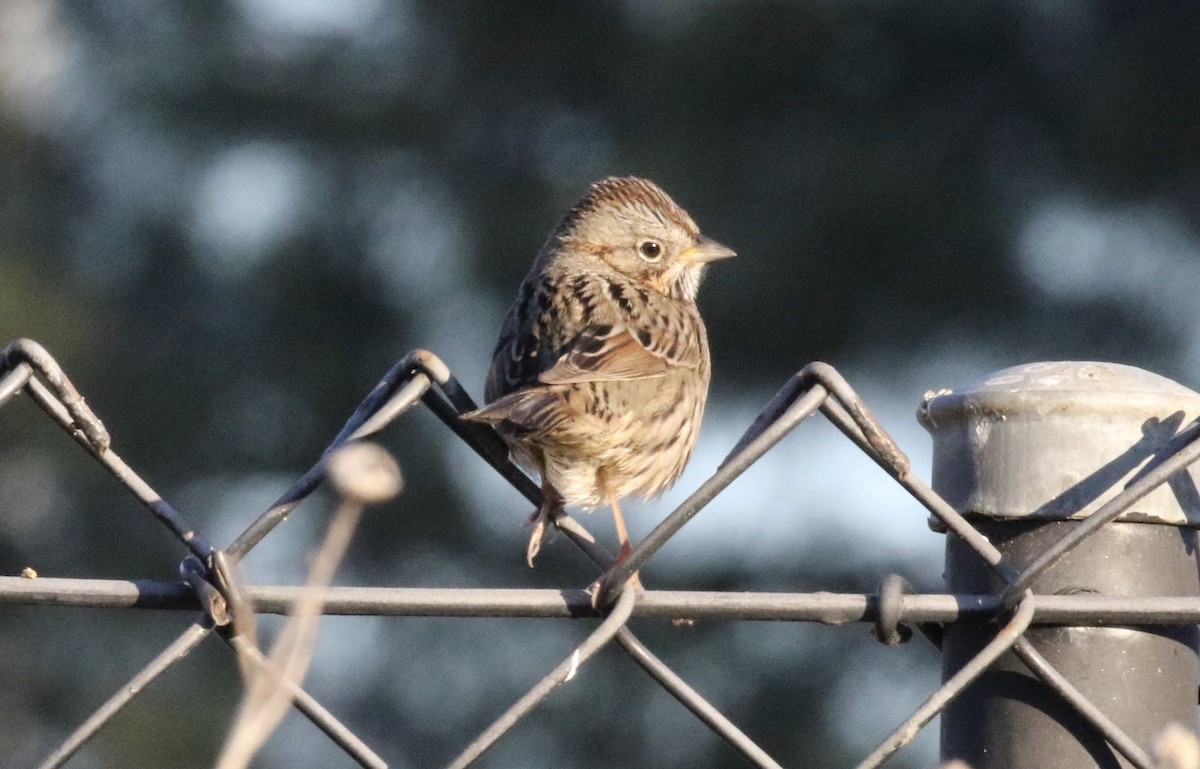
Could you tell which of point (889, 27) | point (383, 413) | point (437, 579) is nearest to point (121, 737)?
point (437, 579)

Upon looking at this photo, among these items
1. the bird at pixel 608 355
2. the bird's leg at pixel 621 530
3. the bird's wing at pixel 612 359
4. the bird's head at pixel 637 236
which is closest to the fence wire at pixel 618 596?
the bird's leg at pixel 621 530

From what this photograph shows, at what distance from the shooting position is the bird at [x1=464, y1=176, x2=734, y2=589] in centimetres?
347

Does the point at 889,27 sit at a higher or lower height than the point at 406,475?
higher

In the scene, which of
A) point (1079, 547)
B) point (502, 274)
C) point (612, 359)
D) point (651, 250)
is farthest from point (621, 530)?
point (502, 274)

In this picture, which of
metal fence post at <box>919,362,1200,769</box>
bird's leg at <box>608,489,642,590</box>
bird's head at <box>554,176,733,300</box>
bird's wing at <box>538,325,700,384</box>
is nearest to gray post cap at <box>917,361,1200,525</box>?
metal fence post at <box>919,362,1200,769</box>

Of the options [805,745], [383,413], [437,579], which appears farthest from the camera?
[437,579]

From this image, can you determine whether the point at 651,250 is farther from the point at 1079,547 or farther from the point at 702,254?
the point at 1079,547

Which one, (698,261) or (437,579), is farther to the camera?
(437,579)

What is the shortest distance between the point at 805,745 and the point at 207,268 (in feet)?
11.3

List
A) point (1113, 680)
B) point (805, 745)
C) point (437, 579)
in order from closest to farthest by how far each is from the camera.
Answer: point (1113, 680)
point (805, 745)
point (437, 579)

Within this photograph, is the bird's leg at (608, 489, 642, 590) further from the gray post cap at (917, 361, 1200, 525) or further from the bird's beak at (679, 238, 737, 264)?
the bird's beak at (679, 238, 737, 264)

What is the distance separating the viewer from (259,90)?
8.89 m

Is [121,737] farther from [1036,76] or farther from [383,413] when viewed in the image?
[383,413]

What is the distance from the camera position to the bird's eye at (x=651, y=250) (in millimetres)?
4445
